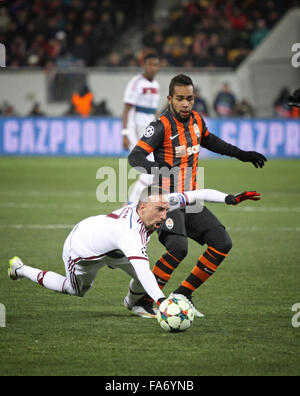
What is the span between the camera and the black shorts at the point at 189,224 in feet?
21.0

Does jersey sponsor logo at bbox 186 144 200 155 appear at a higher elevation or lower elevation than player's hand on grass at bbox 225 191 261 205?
higher

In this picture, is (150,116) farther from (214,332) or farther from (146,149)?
(214,332)

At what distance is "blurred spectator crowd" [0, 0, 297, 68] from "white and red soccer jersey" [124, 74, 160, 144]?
1444 centimetres

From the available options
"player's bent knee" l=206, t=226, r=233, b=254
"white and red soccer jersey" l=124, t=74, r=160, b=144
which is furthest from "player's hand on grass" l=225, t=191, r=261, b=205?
"white and red soccer jersey" l=124, t=74, r=160, b=144

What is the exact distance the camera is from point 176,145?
6.54m

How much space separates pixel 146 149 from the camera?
6.44 metres

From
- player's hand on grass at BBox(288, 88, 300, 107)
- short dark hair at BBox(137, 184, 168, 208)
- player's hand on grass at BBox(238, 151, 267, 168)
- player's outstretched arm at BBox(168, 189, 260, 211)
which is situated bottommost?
player's outstretched arm at BBox(168, 189, 260, 211)

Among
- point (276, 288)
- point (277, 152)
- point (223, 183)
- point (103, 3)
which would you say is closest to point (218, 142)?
point (276, 288)

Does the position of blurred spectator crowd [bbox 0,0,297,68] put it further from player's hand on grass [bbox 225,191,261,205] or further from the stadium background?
player's hand on grass [bbox 225,191,261,205]

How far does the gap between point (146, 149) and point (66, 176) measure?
12.7 m

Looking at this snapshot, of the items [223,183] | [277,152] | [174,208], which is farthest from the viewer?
[277,152]

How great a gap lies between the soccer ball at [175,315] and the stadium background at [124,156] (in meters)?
0.12

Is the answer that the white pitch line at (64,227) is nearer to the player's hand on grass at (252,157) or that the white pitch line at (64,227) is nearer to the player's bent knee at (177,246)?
the player's hand on grass at (252,157)

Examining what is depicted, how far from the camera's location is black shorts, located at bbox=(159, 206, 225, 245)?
21.0 ft
